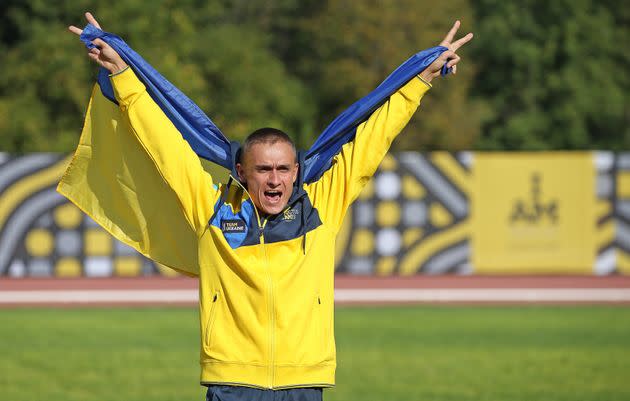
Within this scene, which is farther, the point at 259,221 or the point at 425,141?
the point at 425,141

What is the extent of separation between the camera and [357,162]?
5348 millimetres

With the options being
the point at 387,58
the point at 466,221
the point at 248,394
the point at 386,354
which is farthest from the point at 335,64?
the point at 248,394

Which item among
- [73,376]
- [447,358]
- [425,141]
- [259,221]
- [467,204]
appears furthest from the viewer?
[425,141]

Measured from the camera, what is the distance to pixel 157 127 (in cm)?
528

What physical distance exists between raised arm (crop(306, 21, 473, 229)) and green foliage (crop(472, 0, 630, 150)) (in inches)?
1650

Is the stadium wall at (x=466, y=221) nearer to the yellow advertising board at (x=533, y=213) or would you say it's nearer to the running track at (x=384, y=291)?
the yellow advertising board at (x=533, y=213)

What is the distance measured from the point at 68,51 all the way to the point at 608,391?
83.3 ft

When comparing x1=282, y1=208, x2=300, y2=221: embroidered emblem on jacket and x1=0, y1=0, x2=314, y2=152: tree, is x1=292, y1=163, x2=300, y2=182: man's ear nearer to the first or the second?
x1=282, y1=208, x2=300, y2=221: embroidered emblem on jacket

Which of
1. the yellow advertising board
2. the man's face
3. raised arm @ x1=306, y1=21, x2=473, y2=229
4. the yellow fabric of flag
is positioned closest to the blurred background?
the yellow advertising board

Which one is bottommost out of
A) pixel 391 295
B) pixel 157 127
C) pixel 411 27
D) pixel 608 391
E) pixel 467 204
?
pixel 608 391

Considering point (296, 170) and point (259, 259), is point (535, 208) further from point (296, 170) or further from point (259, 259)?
point (259, 259)

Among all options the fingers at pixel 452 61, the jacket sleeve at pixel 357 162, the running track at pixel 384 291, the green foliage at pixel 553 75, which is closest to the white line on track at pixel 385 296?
the running track at pixel 384 291

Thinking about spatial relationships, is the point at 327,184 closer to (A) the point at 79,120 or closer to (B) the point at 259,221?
(B) the point at 259,221

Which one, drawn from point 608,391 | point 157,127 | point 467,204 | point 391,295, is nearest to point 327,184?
point 157,127
